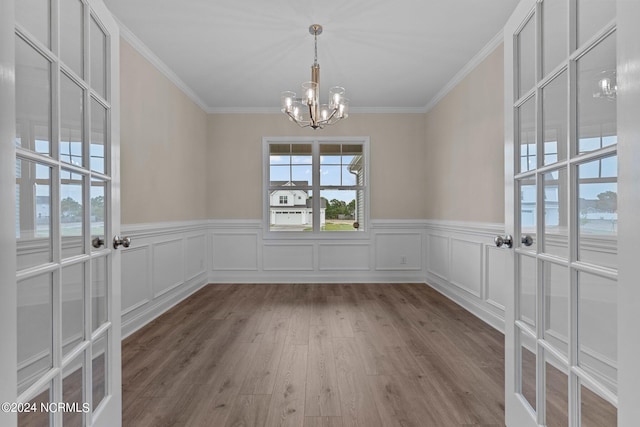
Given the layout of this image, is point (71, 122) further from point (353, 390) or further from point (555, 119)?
point (353, 390)

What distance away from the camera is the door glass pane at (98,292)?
1234mm

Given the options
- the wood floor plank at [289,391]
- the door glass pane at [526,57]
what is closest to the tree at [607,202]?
the door glass pane at [526,57]

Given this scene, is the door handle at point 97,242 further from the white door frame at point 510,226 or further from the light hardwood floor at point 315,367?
the white door frame at point 510,226

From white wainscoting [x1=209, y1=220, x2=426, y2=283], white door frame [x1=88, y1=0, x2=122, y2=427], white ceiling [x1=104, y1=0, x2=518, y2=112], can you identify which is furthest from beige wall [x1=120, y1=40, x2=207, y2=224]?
white door frame [x1=88, y1=0, x2=122, y2=427]

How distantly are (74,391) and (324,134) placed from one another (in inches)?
164

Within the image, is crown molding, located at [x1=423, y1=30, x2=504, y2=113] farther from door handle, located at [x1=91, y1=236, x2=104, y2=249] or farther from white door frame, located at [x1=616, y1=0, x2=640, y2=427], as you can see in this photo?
door handle, located at [x1=91, y1=236, x2=104, y2=249]

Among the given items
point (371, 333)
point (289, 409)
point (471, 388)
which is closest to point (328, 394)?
point (289, 409)

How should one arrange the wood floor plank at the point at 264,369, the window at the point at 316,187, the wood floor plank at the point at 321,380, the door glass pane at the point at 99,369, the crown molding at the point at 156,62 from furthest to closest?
the window at the point at 316,187 < the crown molding at the point at 156,62 < the wood floor plank at the point at 264,369 < the wood floor plank at the point at 321,380 < the door glass pane at the point at 99,369

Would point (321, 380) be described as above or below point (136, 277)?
below

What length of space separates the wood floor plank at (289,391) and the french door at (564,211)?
39.2 inches

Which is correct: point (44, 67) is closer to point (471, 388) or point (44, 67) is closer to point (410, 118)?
point (471, 388)

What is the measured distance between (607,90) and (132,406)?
7.71ft

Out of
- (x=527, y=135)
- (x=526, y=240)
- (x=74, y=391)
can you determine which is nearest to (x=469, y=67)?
(x=527, y=135)

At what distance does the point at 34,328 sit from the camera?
2.97 feet
